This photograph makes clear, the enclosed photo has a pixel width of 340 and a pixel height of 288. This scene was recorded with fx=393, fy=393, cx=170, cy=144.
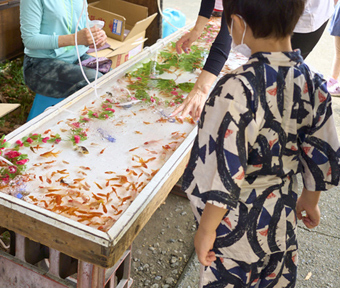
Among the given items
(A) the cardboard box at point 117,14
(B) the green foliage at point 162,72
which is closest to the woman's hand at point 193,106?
(B) the green foliage at point 162,72

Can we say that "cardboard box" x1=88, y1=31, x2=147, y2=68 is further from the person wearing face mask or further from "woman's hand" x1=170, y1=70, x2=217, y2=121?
"woman's hand" x1=170, y1=70, x2=217, y2=121

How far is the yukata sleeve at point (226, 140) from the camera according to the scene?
1.06 meters

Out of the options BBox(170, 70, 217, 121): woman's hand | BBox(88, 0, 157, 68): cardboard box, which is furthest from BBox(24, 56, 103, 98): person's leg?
BBox(170, 70, 217, 121): woman's hand

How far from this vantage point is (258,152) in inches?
44.8

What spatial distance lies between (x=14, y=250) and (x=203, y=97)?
45.4 inches

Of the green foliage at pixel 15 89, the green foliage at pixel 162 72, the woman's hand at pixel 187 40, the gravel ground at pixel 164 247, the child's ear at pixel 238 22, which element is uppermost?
the child's ear at pixel 238 22

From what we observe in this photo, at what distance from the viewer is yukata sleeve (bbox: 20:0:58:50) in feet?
8.10

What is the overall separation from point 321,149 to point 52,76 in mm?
1900

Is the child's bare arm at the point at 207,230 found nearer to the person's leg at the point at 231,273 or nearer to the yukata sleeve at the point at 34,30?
the person's leg at the point at 231,273

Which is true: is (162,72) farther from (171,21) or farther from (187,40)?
(171,21)

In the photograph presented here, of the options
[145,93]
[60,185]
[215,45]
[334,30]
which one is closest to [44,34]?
[145,93]

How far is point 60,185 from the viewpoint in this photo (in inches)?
56.2

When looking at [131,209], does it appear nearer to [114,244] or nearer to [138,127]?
[114,244]

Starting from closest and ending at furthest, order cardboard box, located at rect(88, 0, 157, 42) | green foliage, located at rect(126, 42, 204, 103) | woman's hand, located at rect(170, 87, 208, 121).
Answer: woman's hand, located at rect(170, 87, 208, 121) < green foliage, located at rect(126, 42, 204, 103) < cardboard box, located at rect(88, 0, 157, 42)
